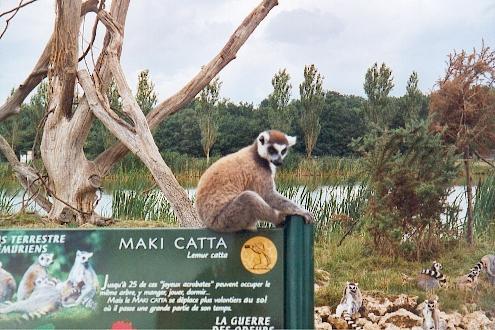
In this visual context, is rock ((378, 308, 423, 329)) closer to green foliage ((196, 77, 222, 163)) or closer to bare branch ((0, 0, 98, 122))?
green foliage ((196, 77, 222, 163))

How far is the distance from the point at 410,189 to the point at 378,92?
827 mm

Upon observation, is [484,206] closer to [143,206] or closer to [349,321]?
[349,321]

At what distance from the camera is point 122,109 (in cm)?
625

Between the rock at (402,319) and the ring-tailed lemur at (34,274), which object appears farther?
the rock at (402,319)

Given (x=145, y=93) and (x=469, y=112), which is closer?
(x=469, y=112)

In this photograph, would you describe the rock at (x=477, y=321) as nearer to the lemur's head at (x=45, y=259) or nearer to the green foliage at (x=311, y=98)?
the green foliage at (x=311, y=98)

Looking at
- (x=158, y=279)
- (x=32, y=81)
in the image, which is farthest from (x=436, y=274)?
(x=32, y=81)

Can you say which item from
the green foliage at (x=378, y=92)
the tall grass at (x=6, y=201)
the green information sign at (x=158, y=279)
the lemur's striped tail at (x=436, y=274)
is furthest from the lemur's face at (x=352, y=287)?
the tall grass at (x=6, y=201)

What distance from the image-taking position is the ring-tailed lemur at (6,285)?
4.89 m

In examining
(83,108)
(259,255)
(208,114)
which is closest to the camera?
(259,255)

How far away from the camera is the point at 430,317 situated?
5.33 metres

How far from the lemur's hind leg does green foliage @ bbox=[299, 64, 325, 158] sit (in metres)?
1.06

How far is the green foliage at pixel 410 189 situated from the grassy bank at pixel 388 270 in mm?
104

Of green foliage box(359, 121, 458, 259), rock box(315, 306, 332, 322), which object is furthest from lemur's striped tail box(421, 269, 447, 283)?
rock box(315, 306, 332, 322)
